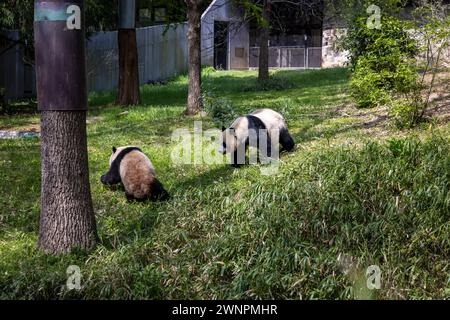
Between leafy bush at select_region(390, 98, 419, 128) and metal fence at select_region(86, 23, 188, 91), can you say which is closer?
leafy bush at select_region(390, 98, 419, 128)

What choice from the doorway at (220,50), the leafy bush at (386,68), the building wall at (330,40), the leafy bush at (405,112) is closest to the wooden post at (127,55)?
the leafy bush at (386,68)

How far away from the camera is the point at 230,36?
3384 cm

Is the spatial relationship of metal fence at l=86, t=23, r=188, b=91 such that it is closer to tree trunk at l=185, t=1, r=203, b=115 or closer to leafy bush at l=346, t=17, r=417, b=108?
tree trunk at l=185, t=1, r=203, b=115

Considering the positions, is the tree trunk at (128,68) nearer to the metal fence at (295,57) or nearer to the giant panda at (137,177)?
the giant panda at (137,177)

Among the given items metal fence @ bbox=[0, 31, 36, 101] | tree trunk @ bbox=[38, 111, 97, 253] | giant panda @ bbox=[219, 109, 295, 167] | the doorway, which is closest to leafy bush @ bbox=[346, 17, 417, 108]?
giant panda @ bbox=[219, 109, 295, 167]

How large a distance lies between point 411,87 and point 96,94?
1501 centimetres

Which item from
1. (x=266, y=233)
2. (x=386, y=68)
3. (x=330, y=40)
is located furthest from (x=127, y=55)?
(x=330, y=40)

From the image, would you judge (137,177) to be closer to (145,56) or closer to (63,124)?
(63,124)

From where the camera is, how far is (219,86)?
2278 centimetres

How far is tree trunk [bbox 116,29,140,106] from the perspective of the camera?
1739cm

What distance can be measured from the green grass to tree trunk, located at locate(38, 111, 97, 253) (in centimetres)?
22

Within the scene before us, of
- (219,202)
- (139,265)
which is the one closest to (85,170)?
(139,265)

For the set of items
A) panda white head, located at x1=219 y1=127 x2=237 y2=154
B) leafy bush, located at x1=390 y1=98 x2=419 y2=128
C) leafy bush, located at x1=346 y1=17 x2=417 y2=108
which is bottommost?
panda white head, located at x1=219 y1=127 x2=237 y2=154

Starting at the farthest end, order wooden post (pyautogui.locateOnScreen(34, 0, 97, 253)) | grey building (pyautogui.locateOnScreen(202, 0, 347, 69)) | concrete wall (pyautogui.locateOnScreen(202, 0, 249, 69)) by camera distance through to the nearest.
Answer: grey building (pyautogui.locateOnScreen(202, 0, 347, 69)) < concrete wall (pyautogui.locateOnScreen(202, 0, 249, 69)) < wooden post (pyautogui.locateOnScreen(34, 0, 97, 253))
